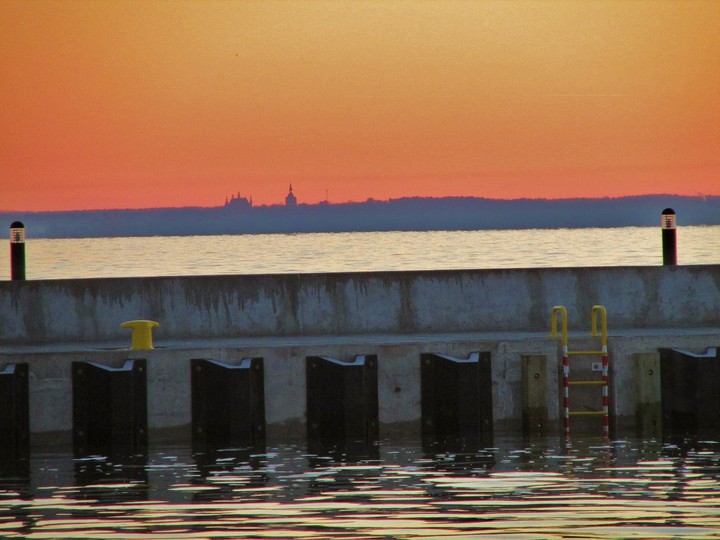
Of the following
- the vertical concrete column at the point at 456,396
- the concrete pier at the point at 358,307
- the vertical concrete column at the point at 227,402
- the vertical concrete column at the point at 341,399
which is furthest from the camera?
the concrete pier at the point at 358,307

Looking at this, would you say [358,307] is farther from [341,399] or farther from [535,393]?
[535,393]

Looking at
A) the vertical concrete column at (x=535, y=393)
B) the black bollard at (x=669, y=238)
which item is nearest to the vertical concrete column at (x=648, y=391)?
the vertical concrete column at (x=535, y=393)

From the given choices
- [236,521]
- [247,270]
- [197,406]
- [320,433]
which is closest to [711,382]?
[320,433]

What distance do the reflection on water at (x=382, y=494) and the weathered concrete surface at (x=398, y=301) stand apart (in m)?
3.54

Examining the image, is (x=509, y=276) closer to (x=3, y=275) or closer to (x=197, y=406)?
(x=197, y=406)

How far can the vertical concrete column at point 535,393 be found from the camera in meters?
16.2

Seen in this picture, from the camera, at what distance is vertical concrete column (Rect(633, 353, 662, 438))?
16.3 m

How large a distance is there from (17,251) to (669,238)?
9828 millimetres

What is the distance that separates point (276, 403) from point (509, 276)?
4.34 metres

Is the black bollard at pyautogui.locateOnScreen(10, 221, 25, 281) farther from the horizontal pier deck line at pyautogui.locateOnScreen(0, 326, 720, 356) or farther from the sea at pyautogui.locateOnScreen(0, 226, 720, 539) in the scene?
the sea at pyautogui.locateOnScreen(0, 226, 720, 539)

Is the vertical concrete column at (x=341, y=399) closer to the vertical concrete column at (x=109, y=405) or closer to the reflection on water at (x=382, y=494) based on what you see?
the reflection on water at (x=382, y=494)

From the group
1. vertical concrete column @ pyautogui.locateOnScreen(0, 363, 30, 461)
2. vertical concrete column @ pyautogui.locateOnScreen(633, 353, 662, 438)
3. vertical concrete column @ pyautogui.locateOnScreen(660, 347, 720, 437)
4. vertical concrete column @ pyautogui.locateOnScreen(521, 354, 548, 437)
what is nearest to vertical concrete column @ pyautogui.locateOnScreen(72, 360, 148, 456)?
vertical concrete column @ pyautogui.locateOnScreen(0, 363, 30, 461)

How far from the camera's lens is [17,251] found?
20078 millimetres

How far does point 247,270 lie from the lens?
248 feet
